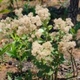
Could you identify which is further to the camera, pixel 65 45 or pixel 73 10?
pixel 73 10

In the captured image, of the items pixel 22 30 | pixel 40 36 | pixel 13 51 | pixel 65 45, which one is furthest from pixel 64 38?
pixel 13 51

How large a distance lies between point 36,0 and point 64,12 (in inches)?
61.5

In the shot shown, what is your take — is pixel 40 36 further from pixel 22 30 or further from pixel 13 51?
pixel 13 51

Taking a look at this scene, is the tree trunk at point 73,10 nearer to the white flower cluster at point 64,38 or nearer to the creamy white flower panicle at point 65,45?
the white flower cluster at point 64,38

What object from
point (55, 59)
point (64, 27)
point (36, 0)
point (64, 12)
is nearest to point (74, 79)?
point (55, 59)

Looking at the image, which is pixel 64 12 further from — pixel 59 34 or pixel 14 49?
pixel 59 34

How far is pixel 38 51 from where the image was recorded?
129 inches

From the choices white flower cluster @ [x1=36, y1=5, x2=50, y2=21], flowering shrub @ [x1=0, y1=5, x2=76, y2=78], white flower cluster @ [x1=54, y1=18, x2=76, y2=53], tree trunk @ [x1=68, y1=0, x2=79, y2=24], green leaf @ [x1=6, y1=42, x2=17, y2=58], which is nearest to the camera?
flowering shrub @ [x1=0, y1=5, x2=76, y2=78]

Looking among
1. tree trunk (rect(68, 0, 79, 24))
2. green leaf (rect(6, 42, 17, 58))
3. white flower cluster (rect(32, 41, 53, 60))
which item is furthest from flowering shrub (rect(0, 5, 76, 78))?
tree trunk (rect(68, 0, 79, 24))

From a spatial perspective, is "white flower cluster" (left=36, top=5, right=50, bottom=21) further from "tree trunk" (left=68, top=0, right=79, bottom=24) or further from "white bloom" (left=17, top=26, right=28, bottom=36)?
"tree trunk" (left=68, top=0, right=79, bottom=24)

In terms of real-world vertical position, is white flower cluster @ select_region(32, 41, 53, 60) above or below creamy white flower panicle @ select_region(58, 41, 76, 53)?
below

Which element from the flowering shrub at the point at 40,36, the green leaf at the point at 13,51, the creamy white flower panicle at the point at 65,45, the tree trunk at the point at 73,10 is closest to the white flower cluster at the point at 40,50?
the flowering shrub at the point at 40,36

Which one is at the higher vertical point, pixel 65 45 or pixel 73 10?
pixel 73 10

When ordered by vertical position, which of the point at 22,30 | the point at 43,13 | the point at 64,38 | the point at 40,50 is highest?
the point at 43,13
